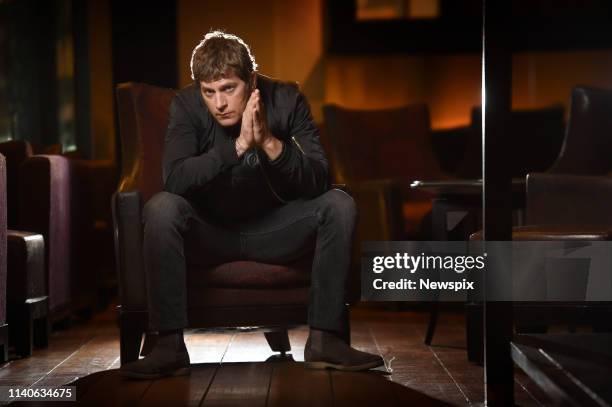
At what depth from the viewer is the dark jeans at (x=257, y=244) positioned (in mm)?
2871

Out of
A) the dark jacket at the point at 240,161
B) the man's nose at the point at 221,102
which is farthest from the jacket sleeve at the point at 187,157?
the man's nose at the point at 221,102

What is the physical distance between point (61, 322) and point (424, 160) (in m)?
2.27

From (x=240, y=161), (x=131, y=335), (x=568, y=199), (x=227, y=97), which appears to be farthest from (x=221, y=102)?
(x=568, y=199)

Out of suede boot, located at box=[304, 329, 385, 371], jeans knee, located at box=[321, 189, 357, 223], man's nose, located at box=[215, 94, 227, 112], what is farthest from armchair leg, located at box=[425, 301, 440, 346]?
man's nose, located at box=[215, 94, 227, 112]

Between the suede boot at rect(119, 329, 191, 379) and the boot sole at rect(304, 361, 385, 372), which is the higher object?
the suede boot at rect(119, 329, 191, 379)

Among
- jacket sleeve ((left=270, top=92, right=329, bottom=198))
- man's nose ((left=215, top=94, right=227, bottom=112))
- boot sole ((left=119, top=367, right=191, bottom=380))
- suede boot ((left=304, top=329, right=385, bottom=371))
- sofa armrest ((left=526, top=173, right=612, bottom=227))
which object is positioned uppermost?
man's nose ((left=215, top=94, right=227, bottom=112))

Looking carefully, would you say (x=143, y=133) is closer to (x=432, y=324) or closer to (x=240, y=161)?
(x=240, y=161)

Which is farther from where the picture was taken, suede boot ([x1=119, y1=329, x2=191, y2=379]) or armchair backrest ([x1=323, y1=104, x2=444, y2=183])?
armchair backrest ([x1=323, y1=104, x2=444, y2=183])

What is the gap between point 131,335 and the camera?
3.08 metres

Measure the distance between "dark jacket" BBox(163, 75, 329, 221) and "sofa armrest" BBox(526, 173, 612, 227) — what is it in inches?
35.7

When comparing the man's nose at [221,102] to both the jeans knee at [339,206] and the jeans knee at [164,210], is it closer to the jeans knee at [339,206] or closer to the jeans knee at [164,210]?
the jeans knee at [164,210]

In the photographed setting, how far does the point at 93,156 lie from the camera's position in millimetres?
6707

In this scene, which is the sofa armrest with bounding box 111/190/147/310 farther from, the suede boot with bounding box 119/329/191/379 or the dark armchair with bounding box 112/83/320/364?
the suede boot with bounding box 119/329/191/379

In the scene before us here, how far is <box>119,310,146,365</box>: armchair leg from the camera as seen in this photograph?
308cm
